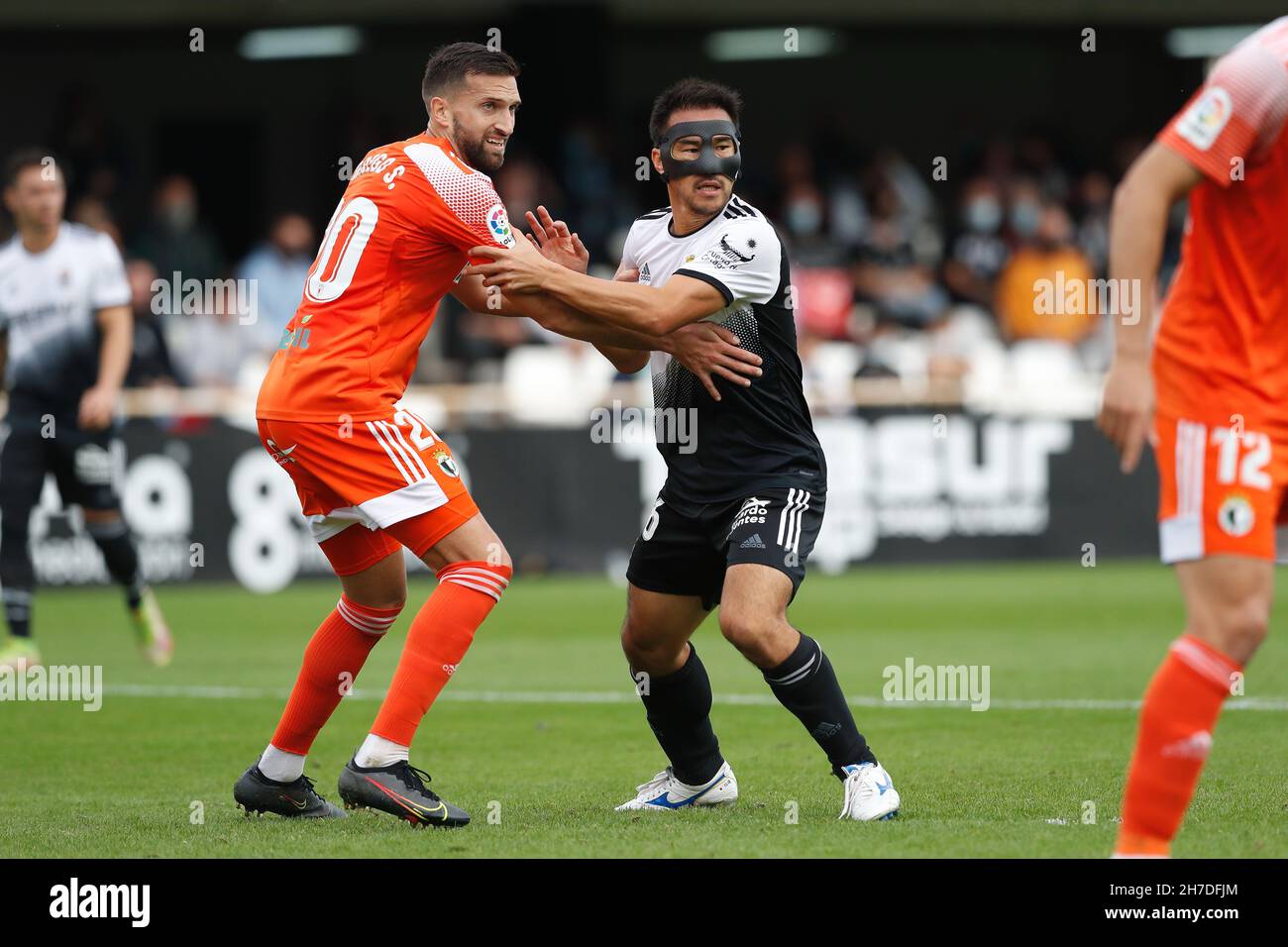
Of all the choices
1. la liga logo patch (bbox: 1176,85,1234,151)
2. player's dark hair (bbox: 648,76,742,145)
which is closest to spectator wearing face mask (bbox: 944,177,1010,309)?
player's dark hair (bbox: 648,76,742,145)

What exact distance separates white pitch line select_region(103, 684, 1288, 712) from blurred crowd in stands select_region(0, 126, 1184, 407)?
6.94 meters

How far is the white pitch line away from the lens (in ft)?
28.0

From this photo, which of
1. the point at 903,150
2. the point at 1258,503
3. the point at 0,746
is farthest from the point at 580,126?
the point at 1258,503

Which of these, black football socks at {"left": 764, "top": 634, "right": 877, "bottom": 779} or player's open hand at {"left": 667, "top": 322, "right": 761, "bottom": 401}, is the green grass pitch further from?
player's open hand at {"left": 667, "top": 322, "right": 761, "bottom": 401}

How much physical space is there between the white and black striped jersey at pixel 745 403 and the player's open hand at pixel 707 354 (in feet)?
0.32

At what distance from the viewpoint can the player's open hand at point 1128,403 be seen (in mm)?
4172

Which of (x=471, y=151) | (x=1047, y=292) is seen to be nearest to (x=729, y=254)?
(x=471, y=151)

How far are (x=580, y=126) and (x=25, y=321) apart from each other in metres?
12.3

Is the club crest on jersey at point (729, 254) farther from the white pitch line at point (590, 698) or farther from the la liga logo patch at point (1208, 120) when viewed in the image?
the white pitch line at point (590, 698)

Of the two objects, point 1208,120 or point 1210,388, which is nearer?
point 1208,120

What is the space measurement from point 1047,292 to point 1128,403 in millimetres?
16426

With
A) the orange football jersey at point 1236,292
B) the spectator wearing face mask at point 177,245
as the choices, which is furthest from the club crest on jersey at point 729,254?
the spectator wearing face mask at point 177,245

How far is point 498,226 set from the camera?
5836 mm

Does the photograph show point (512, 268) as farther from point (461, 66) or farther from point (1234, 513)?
point (1234, 513)
